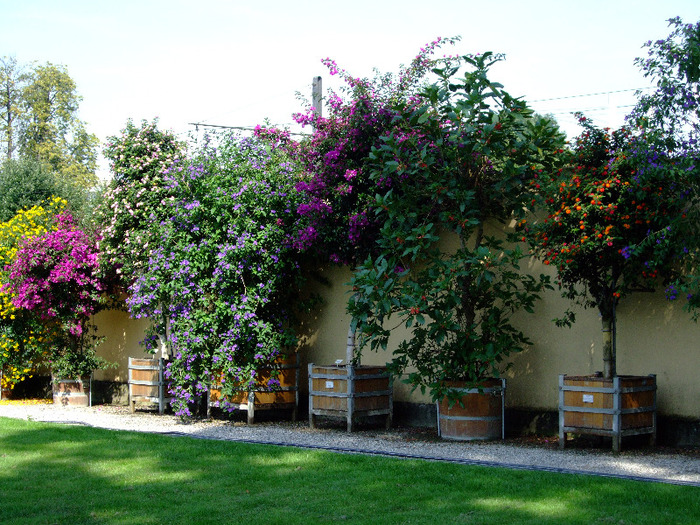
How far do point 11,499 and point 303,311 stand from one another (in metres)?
5.99

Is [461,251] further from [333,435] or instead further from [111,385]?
[111,385]

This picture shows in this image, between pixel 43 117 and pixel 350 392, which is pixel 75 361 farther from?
pixel 43 117

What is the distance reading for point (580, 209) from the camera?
26.0ft

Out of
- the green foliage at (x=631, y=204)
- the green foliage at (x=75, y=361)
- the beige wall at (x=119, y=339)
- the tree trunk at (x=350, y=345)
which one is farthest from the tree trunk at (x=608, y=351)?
the green foliage at (x=75, y=361)

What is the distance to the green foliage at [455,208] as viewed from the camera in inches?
341

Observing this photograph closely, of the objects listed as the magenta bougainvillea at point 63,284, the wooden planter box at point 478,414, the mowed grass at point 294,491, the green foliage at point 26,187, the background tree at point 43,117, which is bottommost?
the mowed grass at point 294,491

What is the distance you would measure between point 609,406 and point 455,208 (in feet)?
8.99

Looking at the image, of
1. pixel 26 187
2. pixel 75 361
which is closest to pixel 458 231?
pixel 75 361

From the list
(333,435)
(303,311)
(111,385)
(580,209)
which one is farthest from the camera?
(111,385)

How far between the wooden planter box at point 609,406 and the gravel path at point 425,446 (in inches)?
8.9

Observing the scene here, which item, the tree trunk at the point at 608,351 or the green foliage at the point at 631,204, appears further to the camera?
the tree trunk at the point at 608,351

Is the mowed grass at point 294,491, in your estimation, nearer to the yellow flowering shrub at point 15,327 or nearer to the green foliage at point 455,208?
the green foliage at point 455,208

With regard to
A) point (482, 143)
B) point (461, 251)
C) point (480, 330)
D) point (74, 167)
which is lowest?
point (480, 330)

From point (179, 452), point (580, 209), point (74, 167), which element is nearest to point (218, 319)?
point (179, 452)
